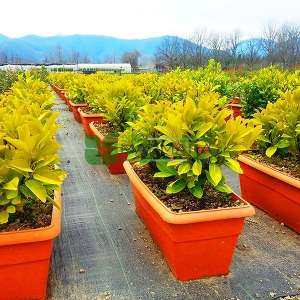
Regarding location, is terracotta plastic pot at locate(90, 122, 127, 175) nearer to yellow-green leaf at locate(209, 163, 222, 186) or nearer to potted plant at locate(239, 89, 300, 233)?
potted plant at locate(239, 89, 300, 233)

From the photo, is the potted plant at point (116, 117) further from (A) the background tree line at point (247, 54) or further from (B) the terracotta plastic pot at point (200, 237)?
(A) the background tree line at point (247, 54)

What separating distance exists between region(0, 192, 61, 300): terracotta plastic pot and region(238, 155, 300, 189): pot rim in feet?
6.09

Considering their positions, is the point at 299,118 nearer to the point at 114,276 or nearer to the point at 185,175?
the point at 185,175

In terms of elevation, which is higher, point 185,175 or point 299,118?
point 299,118

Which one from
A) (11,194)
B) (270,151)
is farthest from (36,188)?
(270,151)

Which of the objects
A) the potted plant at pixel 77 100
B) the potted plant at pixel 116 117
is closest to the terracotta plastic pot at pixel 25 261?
the potted plant at pixel 116 117

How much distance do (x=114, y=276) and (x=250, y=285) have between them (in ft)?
2.86

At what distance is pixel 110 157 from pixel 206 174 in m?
2.49

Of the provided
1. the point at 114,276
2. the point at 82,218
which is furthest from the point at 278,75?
the point at 114,276

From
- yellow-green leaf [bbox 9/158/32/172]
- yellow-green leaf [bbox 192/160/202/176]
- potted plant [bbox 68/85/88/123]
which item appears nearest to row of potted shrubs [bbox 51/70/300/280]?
yellow-green leaf [bbox 192/160/202/176]

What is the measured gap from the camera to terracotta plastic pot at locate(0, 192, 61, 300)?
2.40 metres

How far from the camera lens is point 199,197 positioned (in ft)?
9.30

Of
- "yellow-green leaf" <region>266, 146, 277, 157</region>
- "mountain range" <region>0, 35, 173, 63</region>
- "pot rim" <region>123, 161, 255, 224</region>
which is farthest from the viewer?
"mountain range" <region>0, 35, 173, 63</region>

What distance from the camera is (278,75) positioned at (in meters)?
9.56
